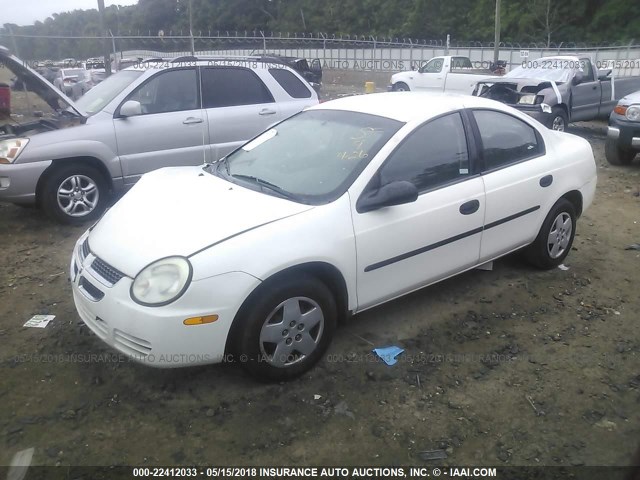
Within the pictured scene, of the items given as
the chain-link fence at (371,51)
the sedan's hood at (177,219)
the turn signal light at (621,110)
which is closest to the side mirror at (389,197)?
the sedan's hood at (177,219)

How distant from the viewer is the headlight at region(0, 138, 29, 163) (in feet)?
18.7

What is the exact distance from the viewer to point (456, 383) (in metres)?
3.41

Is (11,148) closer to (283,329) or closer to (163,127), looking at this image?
(163,127)

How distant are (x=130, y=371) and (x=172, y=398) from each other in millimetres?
416

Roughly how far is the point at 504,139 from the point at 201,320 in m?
2.81

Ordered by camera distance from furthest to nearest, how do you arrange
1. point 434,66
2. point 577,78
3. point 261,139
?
1. point 434,66
2. point 577,78
3. point 261,139

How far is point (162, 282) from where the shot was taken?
9.70ft

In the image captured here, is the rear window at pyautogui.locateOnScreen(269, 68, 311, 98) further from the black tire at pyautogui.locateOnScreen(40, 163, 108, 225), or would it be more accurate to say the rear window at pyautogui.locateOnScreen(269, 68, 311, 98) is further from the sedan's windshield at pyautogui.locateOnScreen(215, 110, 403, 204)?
the sedan's windshield at pyautogui.locateOnScreen(215, 110, 403, 204)

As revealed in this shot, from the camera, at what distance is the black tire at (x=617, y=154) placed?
351 inches

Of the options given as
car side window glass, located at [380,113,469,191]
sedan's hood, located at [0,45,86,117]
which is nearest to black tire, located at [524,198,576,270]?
car side window glass, located at [380,113,469,191]

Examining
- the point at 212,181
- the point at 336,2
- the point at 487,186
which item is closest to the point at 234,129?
the point at 212,181

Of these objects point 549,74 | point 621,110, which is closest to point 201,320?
point 621,110

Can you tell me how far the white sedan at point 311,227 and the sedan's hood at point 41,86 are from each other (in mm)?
2660

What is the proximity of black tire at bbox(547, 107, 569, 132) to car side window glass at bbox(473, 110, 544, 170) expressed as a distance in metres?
6.68
